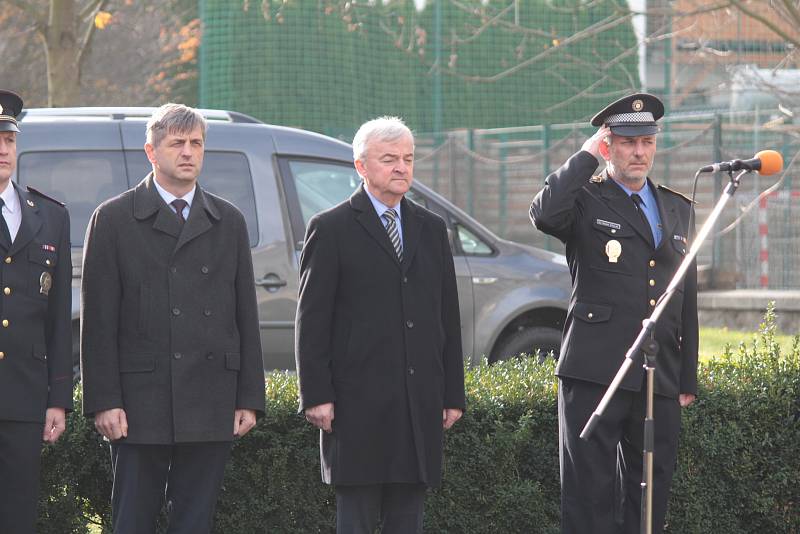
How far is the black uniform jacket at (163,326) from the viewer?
484cm

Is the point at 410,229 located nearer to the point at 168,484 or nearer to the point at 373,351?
the point at 373,351

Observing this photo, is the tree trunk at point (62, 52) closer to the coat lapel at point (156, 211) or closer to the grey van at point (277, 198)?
the grey van at point (277, 198)

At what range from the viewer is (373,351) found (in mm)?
4980

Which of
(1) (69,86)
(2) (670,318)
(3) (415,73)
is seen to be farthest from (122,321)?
(3) (415,73)

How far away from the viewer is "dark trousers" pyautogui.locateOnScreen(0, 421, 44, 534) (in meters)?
4.84

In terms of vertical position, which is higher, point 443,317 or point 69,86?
point 69,86

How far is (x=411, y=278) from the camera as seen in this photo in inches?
199

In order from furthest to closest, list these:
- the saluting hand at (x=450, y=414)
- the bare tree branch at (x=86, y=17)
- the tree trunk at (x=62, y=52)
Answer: the bare tree branch at (x=86, y=17), the tree trunk at (x=62, y=52), the saluting hand at (x=450, y=414)

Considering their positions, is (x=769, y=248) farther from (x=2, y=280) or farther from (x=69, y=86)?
(x=2, y=280)

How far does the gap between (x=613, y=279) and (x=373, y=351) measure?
3.49ft

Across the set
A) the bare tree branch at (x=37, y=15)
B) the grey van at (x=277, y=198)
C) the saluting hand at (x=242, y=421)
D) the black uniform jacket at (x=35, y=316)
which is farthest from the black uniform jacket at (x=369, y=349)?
the bare tree branch at (x=37, y=15)

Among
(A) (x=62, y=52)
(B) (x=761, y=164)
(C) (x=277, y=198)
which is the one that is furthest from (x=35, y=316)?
(A) (x=62, y=52)

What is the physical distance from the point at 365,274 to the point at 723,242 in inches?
524

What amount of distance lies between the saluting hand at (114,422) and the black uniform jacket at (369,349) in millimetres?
660
